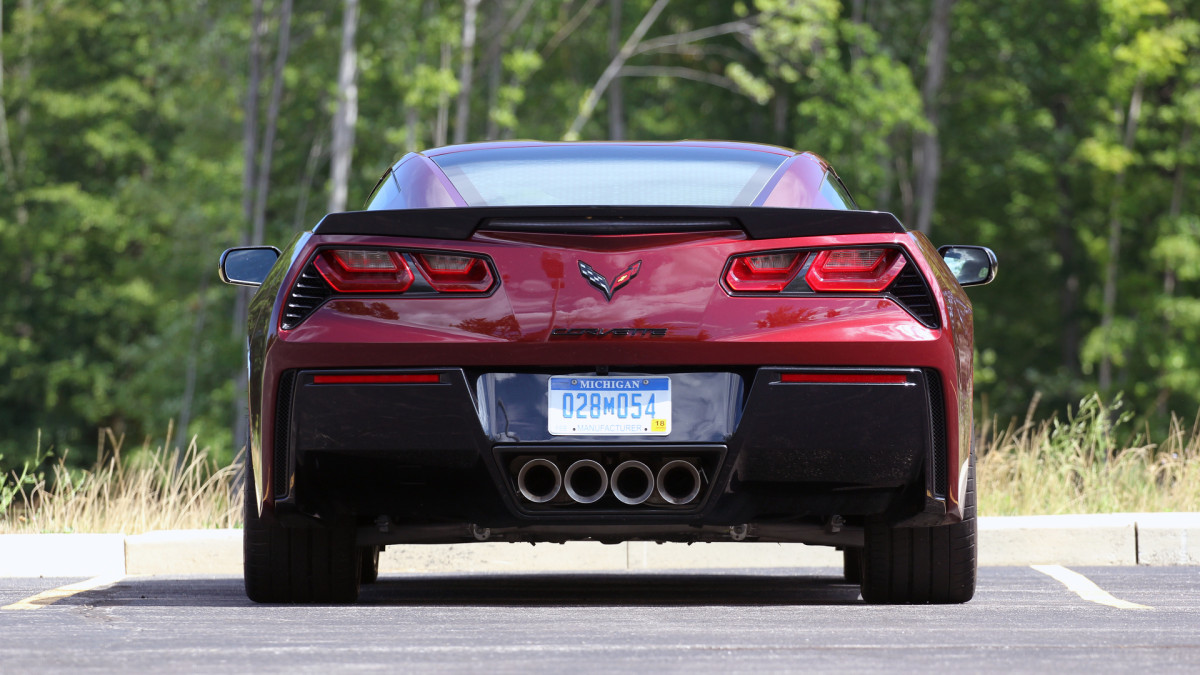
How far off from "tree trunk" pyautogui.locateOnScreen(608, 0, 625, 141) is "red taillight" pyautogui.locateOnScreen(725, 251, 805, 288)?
30611 millimetres

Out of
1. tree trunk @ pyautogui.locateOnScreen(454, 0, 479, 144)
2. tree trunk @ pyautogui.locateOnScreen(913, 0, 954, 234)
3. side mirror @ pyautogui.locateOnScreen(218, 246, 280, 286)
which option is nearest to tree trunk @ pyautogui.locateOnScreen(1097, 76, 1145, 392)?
tree trunk @ pyautogui.locateOnScreen(913, 0, 954, 234)

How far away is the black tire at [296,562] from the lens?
19.4ft

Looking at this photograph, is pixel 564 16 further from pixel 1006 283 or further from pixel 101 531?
pixel 101 531

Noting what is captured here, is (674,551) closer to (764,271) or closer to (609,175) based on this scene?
(609,175)

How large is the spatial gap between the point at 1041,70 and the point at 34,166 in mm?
23046

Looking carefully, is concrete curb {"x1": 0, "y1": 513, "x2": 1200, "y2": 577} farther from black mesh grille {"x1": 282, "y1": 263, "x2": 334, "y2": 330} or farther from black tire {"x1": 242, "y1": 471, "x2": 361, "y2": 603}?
black mesh grille {"x1": 282, "y1": 263, "x2": 334, "y2": 330}

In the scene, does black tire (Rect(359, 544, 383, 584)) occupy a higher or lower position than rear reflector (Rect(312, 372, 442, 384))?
lower

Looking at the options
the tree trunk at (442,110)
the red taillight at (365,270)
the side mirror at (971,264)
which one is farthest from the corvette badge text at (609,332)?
the tree trunk at (442,110)

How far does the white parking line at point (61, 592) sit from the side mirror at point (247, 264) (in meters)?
1.30

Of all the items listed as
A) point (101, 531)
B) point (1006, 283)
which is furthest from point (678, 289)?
point (1006, 283)

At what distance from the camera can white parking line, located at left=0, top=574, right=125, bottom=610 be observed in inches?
245

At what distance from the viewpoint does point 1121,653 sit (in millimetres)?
4637

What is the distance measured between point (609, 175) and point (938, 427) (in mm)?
1416

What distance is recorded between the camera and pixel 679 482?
5.32 metres
